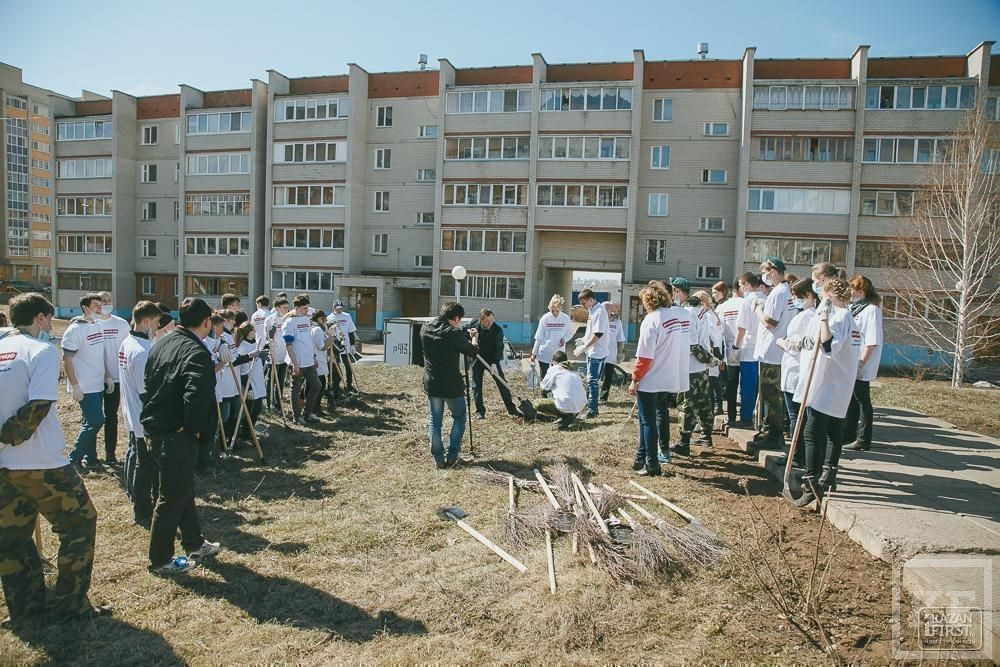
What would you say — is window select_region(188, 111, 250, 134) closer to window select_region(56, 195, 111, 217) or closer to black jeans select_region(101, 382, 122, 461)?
window select_region(56, 195, 111, 217)

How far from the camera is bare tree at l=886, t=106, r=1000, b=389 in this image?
2356cm

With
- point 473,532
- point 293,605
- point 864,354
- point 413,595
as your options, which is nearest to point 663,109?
point 864,354

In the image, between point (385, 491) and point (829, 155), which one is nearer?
point (385, 491)

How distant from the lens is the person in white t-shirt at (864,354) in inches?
269

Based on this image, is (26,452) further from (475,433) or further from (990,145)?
(990,145)

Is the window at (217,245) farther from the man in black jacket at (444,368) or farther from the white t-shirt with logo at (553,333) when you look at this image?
the man in black jacket at (444,368)

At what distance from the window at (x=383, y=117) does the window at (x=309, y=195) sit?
15.4ft

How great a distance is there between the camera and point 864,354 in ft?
22.3

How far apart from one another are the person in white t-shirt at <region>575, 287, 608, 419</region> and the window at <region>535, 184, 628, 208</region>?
80.8 feet

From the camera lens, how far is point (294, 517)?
617 cm

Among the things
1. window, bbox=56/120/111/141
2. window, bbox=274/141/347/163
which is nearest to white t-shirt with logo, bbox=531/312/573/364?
window, bbox=274/141/347/163

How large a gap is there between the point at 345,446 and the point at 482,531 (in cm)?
423

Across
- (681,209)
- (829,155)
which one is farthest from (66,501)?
(829,155)

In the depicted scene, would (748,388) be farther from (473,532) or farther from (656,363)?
(473,532)
